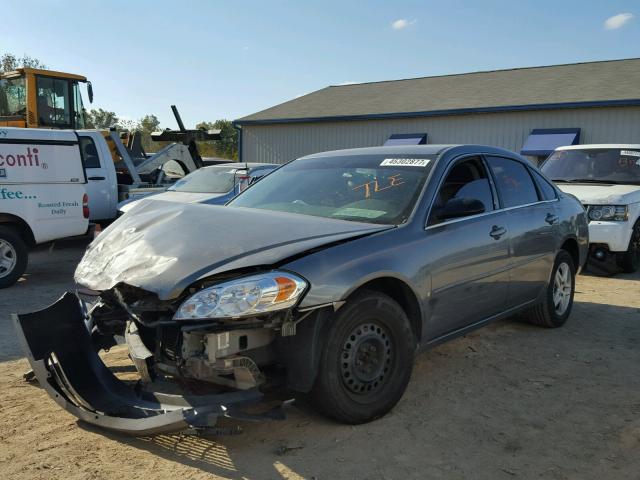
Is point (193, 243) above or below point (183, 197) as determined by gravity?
above

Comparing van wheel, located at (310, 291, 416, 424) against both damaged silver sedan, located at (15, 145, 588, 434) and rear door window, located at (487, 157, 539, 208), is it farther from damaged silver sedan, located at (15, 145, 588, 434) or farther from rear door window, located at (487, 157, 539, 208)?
rear door window, located at (487, 157, 539, 208)

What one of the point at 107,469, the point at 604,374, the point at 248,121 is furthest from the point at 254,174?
the point at 248,121

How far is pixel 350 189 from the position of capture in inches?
171

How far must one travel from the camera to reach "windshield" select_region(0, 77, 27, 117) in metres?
14.0

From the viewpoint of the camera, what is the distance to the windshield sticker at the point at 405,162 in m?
4.38

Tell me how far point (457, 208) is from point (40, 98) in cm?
1287

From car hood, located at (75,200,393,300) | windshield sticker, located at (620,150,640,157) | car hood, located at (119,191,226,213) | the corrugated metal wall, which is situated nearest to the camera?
car hood, located at (75,200,393,300)

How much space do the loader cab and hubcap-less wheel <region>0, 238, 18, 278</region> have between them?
22.3 feet

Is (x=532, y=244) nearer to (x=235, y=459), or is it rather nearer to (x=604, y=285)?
(x=235, y=459)

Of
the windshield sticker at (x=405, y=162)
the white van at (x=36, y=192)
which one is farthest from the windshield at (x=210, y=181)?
the windshield sticker at (x=405, y=162)

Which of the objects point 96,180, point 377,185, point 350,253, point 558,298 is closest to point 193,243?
point 350,253

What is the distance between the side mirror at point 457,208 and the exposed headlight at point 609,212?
202 inches

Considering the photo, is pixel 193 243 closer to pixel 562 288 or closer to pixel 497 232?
pixel 497 232

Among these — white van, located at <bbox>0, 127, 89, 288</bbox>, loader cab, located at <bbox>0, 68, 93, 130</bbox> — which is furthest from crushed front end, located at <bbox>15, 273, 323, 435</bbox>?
loader cab, located at <bbox>0, 68, 93, 130</bbox>
